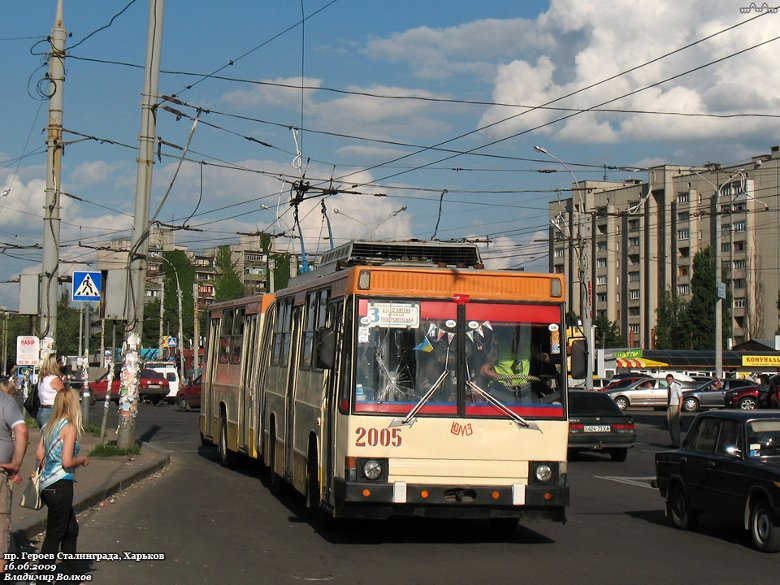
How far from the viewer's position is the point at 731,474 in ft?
35.4

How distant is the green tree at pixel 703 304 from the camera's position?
3551 inches

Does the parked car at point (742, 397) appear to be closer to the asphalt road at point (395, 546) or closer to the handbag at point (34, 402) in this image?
the asphalt road at point (395, 546)

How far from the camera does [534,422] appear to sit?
10383mm

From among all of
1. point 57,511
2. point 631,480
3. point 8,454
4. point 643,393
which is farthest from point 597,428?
point 643,393

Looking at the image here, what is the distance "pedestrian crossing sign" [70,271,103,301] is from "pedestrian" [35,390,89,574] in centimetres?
1314

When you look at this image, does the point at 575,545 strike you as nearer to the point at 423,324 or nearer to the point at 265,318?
the point at 423,324

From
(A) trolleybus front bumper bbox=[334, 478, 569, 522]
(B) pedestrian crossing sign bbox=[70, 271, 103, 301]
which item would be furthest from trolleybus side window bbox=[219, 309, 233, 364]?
(A) trolleybus front bumper bbox=[334, 478, 569, 522]

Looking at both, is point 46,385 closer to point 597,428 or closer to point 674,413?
point 597,428

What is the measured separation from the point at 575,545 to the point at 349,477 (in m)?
2.54

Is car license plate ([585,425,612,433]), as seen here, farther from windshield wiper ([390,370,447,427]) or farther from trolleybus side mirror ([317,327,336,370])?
trolleybus side mirror ([317,327,336,370])

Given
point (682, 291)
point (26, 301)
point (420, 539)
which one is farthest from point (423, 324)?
point (682, 291)

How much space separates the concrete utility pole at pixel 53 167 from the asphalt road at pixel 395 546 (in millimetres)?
8684

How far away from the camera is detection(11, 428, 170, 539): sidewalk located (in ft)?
34.3

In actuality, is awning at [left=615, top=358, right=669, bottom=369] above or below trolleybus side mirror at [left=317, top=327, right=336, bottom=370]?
below
